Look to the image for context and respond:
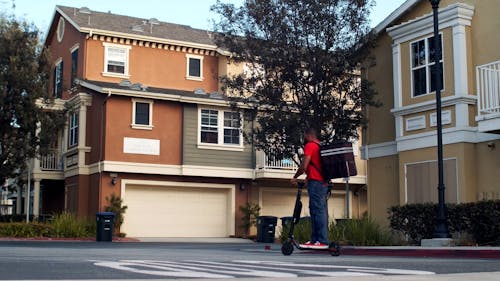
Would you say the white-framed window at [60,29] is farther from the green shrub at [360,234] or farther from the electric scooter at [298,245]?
the electric scooter at [298,245]

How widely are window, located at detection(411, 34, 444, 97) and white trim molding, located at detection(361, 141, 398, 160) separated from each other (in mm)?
1788

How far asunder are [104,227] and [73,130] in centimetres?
787

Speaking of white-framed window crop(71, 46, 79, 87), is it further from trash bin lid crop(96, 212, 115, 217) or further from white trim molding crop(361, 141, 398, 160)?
white trim molding crop(361, 141, 398, 160)

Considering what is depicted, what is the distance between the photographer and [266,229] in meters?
29.5

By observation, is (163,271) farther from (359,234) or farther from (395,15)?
(395,15)

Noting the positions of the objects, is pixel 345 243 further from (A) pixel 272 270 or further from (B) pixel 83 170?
(B) pixel 83 170

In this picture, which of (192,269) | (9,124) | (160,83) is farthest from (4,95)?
(192,269)

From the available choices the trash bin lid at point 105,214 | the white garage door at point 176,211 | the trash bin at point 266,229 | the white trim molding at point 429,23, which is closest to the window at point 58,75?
the white garage door at point 176,211

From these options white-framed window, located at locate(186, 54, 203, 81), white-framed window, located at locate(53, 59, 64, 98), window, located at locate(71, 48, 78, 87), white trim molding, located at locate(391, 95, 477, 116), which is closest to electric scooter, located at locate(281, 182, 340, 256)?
white trim molding, located at locate(391, 95, 477, 116)

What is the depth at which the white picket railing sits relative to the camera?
16.9m

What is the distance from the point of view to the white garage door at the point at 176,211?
100ft

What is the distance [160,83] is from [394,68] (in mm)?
16203

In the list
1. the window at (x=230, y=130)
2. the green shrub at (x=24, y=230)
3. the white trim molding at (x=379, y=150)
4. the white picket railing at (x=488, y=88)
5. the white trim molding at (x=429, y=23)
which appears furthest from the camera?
the window at (x=230, y=130)

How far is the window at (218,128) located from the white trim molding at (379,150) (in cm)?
1094
